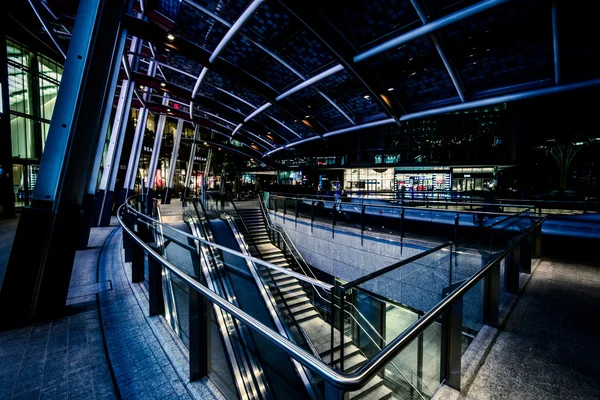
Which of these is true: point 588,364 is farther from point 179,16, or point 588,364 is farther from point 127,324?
point 179,16

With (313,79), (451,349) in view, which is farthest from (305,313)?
(313,79)

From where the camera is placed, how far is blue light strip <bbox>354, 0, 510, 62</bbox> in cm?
676

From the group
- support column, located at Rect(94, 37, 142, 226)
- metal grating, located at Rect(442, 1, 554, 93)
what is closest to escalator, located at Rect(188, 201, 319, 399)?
support column, located at Rect(94, 37, 142, 226)

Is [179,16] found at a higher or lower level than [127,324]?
higher

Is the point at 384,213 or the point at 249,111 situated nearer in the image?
the point at 384,213

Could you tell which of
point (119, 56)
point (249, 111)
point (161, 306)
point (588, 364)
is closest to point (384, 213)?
point (588, 364)

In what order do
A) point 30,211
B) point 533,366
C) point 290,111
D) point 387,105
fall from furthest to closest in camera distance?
1. point 290,111
2. point 387,105
3. point 30,211
4. point 533,366

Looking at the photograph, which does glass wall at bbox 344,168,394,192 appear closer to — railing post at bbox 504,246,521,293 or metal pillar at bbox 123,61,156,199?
metal pillar at bbox 123,61,156,199

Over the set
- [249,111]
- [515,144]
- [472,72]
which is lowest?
[472,72]

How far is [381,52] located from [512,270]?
A: 8565 millimetres

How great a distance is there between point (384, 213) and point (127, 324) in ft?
29.8

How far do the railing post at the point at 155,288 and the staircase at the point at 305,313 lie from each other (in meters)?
2.39

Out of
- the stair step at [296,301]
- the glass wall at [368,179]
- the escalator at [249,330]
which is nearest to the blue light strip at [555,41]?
the escalator at [249,330]

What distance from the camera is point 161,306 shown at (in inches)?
132
